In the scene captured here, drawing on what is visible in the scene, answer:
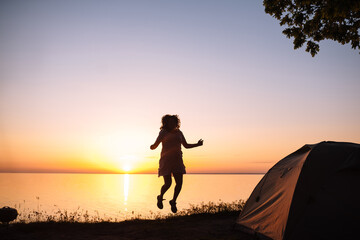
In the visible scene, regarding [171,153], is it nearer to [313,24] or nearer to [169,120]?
[169,120]

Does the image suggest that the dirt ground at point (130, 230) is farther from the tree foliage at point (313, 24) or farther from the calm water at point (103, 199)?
the tree foliage at point (313, 24)

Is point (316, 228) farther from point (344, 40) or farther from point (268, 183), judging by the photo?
point (344, 40)

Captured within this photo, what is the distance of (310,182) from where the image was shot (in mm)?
6551

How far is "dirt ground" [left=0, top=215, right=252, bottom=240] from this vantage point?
25.2 ft

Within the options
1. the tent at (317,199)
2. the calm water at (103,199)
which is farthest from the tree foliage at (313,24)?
the calm water at (103,199)

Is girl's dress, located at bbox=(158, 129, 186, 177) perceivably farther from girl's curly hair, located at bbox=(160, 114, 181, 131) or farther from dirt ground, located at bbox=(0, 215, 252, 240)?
dirt ground, located at bbox=(0, 215, 252, 240)

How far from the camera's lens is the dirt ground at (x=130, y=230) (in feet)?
25.2

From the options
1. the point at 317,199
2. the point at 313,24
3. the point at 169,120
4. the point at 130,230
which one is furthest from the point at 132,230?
the point at 313,24

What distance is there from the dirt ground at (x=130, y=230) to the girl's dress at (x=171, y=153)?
5.41 ft

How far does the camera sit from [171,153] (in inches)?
332

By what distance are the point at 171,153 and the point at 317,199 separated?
153 inches

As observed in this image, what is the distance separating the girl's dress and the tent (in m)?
2.56

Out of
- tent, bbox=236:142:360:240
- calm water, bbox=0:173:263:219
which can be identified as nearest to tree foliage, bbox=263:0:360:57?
tent, bbox=236:142:360:240

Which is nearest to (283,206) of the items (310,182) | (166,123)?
(310,182)
